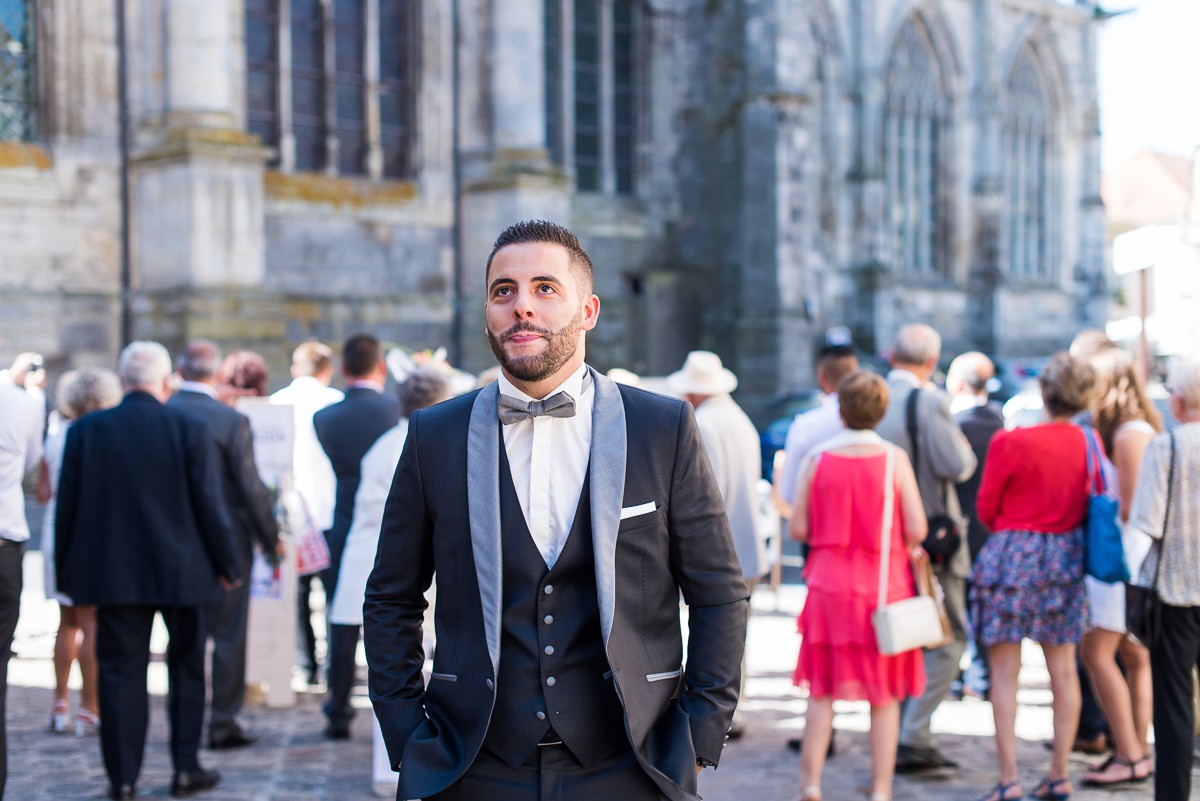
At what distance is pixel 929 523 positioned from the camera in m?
6.81

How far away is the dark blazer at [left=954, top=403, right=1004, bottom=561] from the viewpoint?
8242 millimetres

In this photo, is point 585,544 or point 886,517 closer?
point 585,544

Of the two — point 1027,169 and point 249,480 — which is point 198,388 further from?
point 1027,169

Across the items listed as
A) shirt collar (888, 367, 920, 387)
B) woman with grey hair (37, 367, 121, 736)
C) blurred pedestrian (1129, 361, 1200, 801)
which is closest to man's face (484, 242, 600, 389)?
blurred pedestrian (1129, 361, 1200, 801)

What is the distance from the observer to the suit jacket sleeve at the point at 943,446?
6707 millimetres

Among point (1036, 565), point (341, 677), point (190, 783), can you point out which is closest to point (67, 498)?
point (190, 783)

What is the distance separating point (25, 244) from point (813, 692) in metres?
13.3

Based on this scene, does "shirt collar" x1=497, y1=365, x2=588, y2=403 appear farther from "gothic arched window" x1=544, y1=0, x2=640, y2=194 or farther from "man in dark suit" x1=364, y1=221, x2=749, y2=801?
"gothic arched window" x1=544, y1=0, x2=640, y2=194

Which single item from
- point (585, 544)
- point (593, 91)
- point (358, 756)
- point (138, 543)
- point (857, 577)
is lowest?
point (358, 756)

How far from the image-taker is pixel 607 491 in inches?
112

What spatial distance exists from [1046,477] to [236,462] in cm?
400

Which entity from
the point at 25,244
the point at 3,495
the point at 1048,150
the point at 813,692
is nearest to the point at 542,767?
the point at 813,692

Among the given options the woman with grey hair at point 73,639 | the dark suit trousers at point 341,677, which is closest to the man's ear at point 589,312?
the dark suit trousers at point 341,677

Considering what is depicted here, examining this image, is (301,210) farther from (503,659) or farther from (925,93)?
(925,93)
